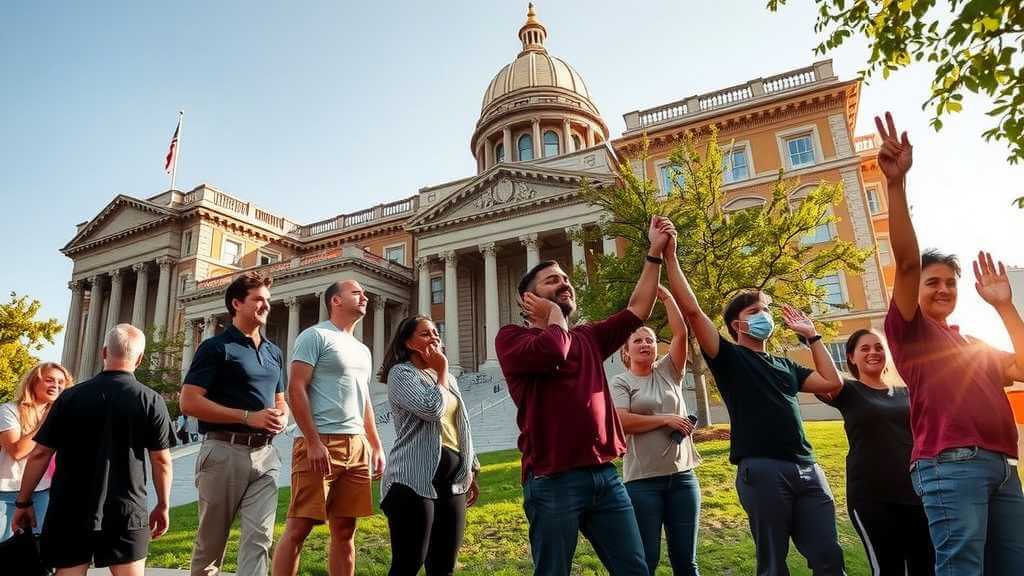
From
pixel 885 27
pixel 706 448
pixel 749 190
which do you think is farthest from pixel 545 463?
pixel 749 190

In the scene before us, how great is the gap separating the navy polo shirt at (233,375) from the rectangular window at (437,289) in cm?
3492

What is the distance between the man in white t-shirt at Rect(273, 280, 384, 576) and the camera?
4566mm

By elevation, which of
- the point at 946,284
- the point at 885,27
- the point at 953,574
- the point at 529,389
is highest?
the point at 885,27

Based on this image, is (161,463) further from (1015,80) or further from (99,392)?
(1015,80)

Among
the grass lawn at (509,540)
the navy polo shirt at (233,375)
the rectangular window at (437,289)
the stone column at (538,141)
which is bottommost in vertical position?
the grass lawn at (509,540)

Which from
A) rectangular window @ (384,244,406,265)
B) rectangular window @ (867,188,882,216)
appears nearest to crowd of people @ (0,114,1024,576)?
rectangular window @ (867,188,882,216)

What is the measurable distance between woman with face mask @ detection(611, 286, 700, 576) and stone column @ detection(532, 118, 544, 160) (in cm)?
4512

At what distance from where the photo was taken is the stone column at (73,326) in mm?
47969

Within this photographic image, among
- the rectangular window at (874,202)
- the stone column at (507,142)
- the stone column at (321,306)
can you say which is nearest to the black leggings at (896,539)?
the stone column at (321,306)

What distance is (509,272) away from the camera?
129 feet

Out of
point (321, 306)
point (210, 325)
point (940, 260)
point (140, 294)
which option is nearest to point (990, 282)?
point (940, 260)

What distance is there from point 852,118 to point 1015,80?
100ft

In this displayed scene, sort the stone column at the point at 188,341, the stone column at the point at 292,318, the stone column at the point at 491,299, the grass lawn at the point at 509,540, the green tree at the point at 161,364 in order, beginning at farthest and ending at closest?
the stone column at the point at 188,341
the stone column at the point at 292,318
the stone column at the point at 491,299
the green tree at the point at 161,364
the grass lawn at the point at 509,540

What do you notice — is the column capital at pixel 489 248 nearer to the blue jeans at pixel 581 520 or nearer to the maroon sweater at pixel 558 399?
the maroon sweater at pixel 558 399
